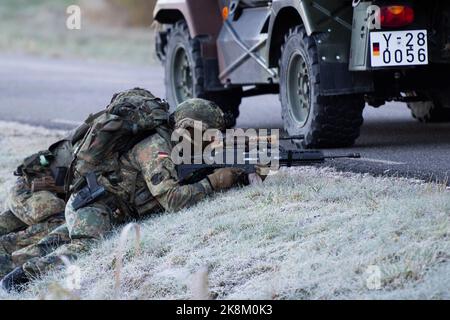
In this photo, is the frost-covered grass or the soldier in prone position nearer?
the frost-covered grass

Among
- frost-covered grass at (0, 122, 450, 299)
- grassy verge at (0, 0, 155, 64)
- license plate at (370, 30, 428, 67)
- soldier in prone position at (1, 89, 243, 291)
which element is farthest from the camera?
grassy verge at (0, 0, 155, 64)

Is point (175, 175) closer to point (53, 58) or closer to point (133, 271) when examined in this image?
point (133, 271)

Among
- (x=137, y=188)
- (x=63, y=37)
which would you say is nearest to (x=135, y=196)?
(x=137, y=188)

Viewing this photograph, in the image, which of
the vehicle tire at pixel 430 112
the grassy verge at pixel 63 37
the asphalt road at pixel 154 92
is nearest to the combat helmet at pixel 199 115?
the asphalt road at pixel 154 92

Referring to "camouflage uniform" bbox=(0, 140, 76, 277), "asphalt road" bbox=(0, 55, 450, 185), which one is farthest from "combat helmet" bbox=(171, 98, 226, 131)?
"asphalt road" bbox=(0, 55, 450, 185)

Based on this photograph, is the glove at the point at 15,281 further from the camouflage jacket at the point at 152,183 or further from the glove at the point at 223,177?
the glove at the point at 223,177

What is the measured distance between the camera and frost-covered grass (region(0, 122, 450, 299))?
587cm

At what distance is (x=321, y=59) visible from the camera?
984cm

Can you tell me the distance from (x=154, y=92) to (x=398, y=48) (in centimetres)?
907

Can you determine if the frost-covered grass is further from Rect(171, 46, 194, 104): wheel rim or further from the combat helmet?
Rect(171, 46, 194, 104): wheel rim

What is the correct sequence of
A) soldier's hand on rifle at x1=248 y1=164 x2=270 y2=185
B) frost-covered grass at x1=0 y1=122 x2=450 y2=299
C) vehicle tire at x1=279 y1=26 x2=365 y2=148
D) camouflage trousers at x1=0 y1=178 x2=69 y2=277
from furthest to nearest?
1. vehicle tire at x1=279 y1=26 x2=365 y2=148
2. camouflage trousers at x1=0 y1=178 x2=69 y2=277
3. soldier's hand on rifle at x1=248 y1=164 x2=270 y2=185
4. frost-covered grass at x1=0 y1=122 x2=450 y2=299

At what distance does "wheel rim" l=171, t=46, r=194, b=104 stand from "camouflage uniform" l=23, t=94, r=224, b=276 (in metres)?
5.06
